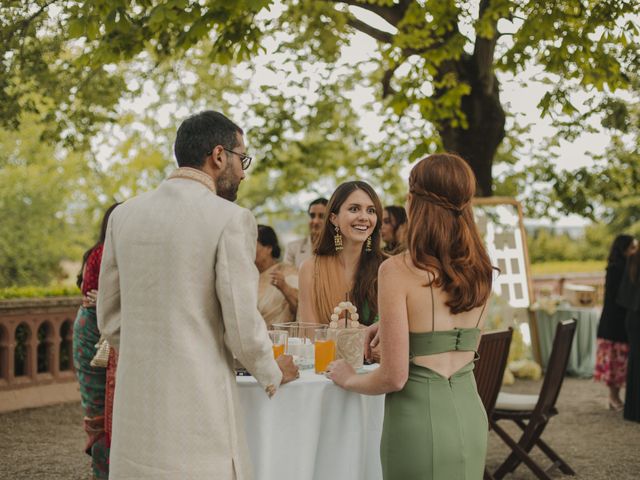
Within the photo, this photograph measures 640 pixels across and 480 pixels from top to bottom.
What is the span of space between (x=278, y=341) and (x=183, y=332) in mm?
912

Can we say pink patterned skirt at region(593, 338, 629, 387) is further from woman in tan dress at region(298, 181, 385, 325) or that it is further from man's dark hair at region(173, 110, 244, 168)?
man's dark hair at region(173, 110, 244, 168)

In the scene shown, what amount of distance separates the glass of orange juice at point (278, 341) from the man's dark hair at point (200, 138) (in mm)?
962

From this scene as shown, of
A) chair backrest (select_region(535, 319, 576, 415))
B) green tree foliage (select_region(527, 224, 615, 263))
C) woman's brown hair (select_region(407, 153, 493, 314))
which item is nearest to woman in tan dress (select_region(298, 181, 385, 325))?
woman's brown hair (select_region(407, 153, 493, 314))

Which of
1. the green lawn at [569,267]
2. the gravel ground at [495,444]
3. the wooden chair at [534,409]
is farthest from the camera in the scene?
the green lawn at [569,267]

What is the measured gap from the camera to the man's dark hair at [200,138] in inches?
119

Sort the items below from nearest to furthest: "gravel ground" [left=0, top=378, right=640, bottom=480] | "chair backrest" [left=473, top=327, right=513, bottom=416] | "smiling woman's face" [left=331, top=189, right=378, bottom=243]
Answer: "smiling woman's face" [left=331, top=189, right=378, bottom=243], "chair backrest" [left=473, top=327, right=513, bottom=416], "gravel ground" [left=0, top=378, right=640, bottom=480]

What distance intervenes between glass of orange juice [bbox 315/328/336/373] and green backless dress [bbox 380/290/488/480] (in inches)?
25.1

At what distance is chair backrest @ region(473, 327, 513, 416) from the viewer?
5.36m

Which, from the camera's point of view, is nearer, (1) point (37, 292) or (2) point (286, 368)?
(2) point (286, 368)

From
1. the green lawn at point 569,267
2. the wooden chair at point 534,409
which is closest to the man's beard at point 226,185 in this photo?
the wooden chair at point 534,409

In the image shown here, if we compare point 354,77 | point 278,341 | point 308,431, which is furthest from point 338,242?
point 354,77

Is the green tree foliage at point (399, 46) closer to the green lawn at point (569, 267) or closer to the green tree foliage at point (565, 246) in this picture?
the green lawn at point (569, 267)

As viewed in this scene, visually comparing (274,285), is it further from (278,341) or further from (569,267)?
(569,267)

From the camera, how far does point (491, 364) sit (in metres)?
5.47
